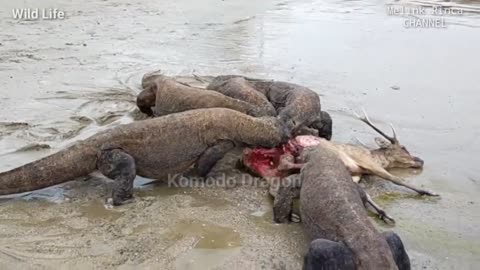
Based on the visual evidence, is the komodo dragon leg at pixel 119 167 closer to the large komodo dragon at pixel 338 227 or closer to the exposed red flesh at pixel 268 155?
the exposed red flesh at pixel 268 155

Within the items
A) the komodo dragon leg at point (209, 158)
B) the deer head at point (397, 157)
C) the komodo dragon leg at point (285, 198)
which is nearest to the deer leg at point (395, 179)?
the deer head at point (397, 157)

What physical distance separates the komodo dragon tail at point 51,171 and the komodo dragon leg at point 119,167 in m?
0.09

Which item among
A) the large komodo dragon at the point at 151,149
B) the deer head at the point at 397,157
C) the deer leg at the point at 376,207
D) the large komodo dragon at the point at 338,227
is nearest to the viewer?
the large komodo dragon at the point at 338,227

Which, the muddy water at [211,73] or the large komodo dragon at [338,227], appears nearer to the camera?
the large komodo dragon at [338,227]

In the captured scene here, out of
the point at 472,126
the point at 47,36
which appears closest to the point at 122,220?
the point at 472,126

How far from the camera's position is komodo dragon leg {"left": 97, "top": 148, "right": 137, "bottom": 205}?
5.60 m

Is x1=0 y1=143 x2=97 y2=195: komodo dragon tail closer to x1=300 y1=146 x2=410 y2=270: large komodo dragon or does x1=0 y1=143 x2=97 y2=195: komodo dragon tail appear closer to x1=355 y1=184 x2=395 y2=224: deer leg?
x1=300 y1=146 x2=410 y2=270: large komodo dragon

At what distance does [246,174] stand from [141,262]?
2041mm

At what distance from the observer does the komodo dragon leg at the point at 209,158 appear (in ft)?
20.5

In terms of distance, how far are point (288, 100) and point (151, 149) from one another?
2.30m

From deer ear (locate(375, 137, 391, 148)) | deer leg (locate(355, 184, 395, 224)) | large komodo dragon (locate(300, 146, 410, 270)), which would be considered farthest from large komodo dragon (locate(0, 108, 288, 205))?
deer leg (locate(355, 184, 395, 224))

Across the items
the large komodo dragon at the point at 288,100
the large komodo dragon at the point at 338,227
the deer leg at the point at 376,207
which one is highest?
the large komodo dragon at the point at 288,100

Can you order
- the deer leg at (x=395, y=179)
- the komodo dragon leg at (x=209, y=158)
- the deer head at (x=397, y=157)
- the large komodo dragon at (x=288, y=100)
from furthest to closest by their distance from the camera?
the large komodo dragon at (x=288, y=100)
the deer head at (x=397, y=157)
the komodo dragon leg at (x=209, y=158)
the deer leg at (x=395, y=179)

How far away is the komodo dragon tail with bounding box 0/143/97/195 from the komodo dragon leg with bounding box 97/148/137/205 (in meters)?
0.09
